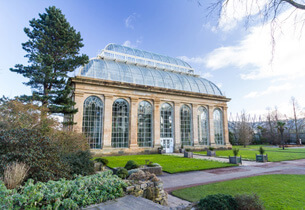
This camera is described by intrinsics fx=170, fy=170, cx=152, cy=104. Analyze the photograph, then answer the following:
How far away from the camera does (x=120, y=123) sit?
2583 cm

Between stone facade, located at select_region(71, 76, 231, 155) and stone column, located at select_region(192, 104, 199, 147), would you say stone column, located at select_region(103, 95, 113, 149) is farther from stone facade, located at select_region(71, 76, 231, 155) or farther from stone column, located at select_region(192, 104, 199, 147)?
stone column, located at select_region(192, 104, 199, 147)

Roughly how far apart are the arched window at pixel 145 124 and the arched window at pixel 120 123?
7.35ft

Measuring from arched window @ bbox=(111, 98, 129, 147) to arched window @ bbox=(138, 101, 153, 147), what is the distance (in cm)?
224

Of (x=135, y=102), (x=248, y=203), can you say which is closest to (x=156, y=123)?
(x=135, y=102)

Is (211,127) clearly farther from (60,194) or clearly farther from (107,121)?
(60,194)

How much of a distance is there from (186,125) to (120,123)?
1283 centimetres

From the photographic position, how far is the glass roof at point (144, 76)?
26.2 meters

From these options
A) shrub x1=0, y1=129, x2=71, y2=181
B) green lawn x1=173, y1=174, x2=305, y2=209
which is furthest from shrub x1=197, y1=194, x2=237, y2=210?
shrub x1=0, y1=129, x2=71, y2=181

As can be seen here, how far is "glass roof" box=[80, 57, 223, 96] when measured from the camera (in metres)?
26.2

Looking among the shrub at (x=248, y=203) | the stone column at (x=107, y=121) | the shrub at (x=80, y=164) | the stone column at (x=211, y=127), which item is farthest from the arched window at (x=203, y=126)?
the shrub at (x=248, y=203)

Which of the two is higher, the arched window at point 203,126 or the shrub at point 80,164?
the arched window at point 203,126

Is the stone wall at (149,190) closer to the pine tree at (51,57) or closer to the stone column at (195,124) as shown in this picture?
the pine tree at (51,57)

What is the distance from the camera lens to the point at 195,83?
35281mm

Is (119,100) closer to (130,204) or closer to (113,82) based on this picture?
(113,82)
